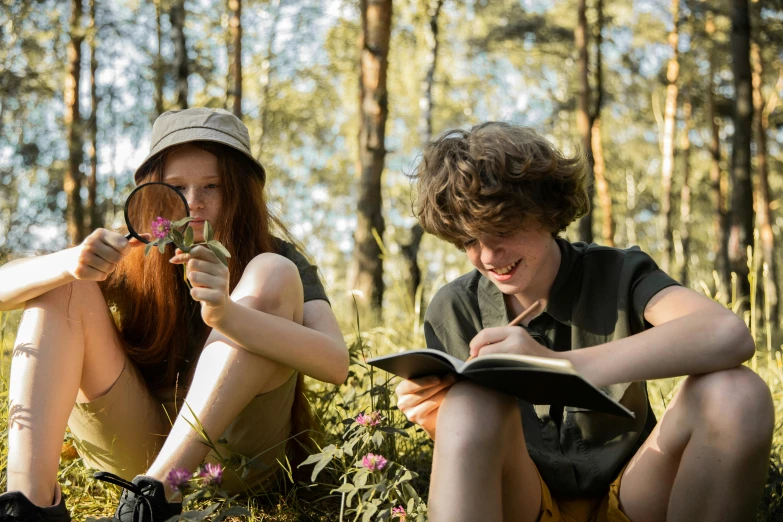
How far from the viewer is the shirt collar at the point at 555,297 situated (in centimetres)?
191

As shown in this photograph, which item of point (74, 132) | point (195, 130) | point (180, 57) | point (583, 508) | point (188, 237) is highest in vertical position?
point (180, 57)

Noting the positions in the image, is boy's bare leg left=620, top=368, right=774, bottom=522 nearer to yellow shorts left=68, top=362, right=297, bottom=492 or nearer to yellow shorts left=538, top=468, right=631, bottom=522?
yellow shorts left=538, top=468, right=631, bottom=522

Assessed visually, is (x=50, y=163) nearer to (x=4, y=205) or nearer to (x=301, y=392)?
(x=4, y=205)

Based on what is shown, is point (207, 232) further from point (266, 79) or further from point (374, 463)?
point (266, 79)

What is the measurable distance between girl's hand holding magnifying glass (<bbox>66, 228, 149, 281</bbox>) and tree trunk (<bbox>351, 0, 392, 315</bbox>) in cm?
413

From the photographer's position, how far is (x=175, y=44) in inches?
333

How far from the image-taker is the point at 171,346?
226 cm

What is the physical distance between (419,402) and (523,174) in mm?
638

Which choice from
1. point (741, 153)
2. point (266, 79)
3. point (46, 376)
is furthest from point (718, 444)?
point (266, 79)

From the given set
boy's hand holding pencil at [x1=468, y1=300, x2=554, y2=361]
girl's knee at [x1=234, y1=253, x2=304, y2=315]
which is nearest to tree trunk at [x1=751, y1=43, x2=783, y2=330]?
girl's knee at [x1=234, y1=253, x2=304, y2=315]

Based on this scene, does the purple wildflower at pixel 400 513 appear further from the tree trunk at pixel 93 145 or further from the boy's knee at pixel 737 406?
the tree trunk at pixel 93 145

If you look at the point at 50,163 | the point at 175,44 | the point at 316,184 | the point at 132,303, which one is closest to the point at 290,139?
the point at 316,184

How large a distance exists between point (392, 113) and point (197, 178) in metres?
18.8

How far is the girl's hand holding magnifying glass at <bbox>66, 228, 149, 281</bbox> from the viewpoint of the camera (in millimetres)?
1774
